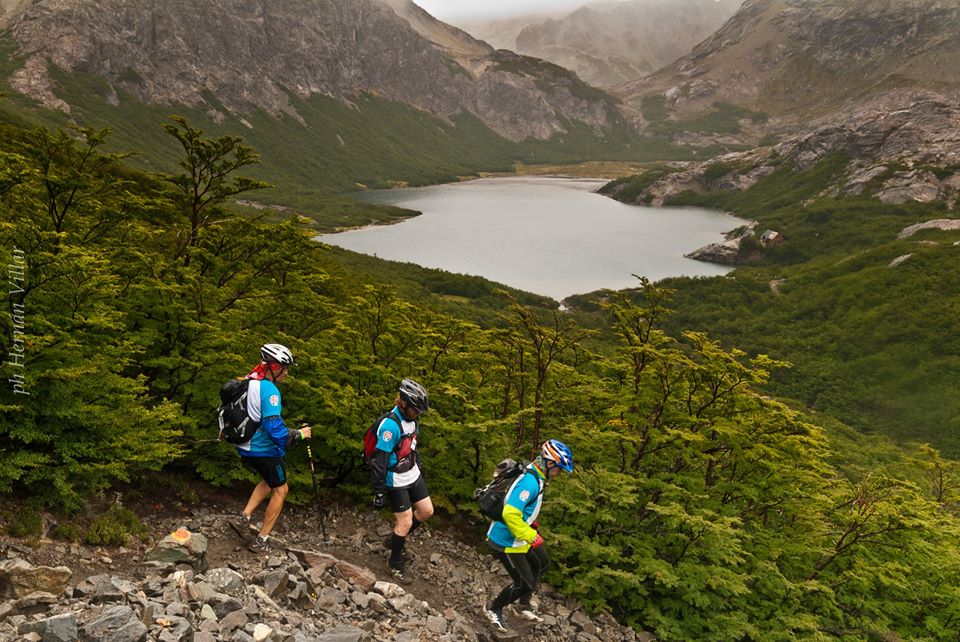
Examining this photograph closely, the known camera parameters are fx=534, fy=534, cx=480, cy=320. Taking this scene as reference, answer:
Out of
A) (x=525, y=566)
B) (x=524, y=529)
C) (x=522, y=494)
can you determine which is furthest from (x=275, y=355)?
(x=525, y=566)

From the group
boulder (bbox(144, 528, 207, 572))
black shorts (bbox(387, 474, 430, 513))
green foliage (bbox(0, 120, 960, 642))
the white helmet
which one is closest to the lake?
green foliage (bbox(0, 120, 960, 642))

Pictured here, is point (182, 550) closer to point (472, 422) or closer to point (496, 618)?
point (496, 618)

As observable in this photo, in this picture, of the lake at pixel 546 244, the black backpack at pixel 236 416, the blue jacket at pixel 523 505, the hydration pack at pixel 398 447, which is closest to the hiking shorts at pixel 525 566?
the blue jacket at pixel 523 505

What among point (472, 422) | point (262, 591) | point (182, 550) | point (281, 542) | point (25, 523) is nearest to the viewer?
point (25, 523)

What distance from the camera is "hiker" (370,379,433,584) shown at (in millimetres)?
7453

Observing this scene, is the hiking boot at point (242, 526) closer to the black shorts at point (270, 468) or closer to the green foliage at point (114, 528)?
the black shorts at point (270, 468)

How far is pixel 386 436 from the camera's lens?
748cm

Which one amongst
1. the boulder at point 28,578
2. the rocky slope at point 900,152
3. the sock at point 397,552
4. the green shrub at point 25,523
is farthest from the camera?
the rocky slope at point 900,152

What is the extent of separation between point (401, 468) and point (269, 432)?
1.89m

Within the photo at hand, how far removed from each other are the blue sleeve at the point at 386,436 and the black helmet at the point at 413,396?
43 cm

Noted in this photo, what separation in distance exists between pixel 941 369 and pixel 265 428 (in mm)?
76883

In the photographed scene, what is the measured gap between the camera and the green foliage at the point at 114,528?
22.0ft

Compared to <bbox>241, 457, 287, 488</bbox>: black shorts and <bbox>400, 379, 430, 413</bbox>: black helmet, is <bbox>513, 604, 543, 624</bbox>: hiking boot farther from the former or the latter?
<bbox>241, 457, 287, 488</bbox>: black shorts

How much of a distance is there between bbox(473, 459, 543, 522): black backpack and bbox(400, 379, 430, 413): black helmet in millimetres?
1371
